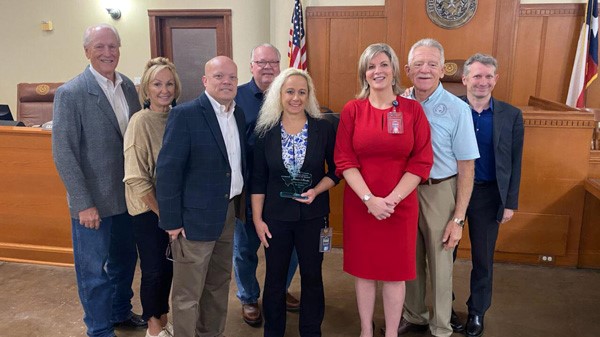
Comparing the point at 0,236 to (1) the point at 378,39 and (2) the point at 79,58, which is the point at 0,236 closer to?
(2) the point at 79,58

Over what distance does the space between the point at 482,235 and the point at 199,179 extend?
146 centimetres

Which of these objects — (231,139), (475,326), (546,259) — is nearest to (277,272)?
(231,139)

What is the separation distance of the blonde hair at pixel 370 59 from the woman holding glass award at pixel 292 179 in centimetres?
23

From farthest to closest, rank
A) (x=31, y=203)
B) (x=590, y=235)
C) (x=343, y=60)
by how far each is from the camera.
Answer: (x=343, y=60) → (x=590, y=235) → (x=31, y=203)

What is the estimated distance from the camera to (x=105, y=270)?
2.37 m

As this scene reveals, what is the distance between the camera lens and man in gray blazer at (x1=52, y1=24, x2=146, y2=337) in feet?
6.73

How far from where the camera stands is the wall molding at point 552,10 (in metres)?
5.24

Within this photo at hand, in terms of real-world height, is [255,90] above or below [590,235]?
above

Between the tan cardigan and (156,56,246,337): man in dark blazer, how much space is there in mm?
134

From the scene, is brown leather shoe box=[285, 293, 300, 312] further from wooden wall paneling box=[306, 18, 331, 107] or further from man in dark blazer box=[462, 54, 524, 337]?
wooden wall paneling box=[306, 18, 331, 107]

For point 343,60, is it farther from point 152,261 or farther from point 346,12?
point 152,261

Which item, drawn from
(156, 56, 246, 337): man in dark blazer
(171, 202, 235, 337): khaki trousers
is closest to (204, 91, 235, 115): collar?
(156, 56, 246, 337): man in dark blazer

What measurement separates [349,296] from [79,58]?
5.52m

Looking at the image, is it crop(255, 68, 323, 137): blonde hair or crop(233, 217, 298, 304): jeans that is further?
crop(233, 217, 298, 304): jeans
